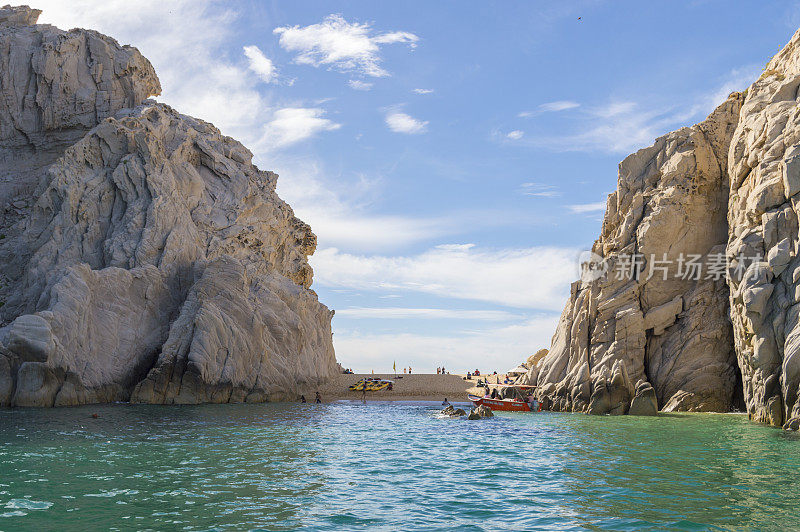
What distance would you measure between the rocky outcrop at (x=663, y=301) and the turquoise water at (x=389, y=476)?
9.94 meters

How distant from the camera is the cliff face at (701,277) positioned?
35.3 metres

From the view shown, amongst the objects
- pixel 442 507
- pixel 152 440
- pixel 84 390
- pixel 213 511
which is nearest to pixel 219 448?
pixel 152 440

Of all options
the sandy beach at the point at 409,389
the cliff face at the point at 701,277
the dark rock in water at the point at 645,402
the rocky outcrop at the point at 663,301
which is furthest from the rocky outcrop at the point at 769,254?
the sandy beach at the point at 409,389

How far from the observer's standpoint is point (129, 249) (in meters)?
54.6

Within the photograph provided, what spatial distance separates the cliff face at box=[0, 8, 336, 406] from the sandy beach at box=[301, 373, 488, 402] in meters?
2.54

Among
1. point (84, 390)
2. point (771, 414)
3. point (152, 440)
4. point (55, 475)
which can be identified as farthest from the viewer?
point (84, 390)

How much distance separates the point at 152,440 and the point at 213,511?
14.0 m

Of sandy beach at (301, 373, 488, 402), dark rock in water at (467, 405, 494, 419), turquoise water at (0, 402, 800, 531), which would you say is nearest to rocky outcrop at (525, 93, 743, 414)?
dark rock in water at (467, 405, 494, 419)

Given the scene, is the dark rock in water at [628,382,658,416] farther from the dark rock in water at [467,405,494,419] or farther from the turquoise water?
the dark rock in water at [467,405,494,419]

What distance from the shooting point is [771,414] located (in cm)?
3341

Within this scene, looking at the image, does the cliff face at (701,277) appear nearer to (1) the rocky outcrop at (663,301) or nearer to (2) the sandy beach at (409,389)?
(1) the rocky outcrop at (663,301)

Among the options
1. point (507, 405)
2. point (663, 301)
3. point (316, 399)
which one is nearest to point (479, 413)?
point (507, 405)

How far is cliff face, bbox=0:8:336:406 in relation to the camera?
4759 cm

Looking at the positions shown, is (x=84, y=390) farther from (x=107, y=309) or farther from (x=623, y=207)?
(x=623, y=207)
